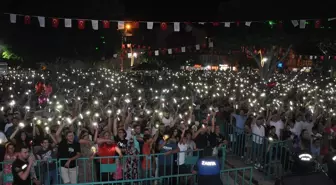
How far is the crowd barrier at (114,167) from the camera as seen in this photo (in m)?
7.46

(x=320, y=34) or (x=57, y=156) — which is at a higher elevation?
(x=320, y=34)

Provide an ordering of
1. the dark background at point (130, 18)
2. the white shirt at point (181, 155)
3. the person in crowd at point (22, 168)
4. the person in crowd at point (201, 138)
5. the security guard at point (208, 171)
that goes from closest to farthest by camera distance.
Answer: the security guard at point (208, 171) → the person in crowd at point (22, 168) → the white shirt at point (181, 155) → the person in crowd at point (201, 138) → the dark background at point (130, 18)

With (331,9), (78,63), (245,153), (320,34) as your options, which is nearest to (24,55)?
(78,63)

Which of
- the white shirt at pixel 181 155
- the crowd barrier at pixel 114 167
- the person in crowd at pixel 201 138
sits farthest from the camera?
the person in crowd at pixel 201 138

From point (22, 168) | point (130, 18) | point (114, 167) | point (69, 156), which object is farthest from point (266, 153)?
point (130, 18)

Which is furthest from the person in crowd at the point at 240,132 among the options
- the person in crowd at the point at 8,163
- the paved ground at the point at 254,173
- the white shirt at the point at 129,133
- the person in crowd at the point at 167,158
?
the person in crowd at the point at 8,163

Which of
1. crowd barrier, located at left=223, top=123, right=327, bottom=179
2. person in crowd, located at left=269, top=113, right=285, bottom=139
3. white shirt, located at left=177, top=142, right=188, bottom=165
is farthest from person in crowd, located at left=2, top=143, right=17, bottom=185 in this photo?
person in crowd, located at left=269, top=113, right=285, bottom=139

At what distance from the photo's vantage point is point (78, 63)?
160 ft

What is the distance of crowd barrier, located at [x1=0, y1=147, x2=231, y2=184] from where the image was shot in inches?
294

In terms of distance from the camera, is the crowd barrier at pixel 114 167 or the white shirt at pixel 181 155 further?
the white shirt at pixel 181 155

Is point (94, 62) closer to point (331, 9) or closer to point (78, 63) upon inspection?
point (78, 63)

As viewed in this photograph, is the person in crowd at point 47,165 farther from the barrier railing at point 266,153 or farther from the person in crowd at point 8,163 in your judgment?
the barrier railing at point 266,153

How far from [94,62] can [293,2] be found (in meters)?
34.7

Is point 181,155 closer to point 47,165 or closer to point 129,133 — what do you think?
point 129,133
